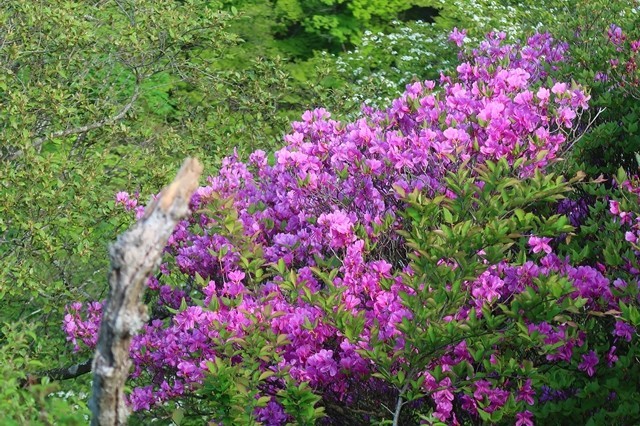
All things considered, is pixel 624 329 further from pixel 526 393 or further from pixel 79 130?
pixel 79 130

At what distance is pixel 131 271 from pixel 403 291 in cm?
198

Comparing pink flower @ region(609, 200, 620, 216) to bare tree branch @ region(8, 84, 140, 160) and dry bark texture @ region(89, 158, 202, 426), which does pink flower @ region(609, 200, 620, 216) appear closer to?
dry bark texture @ region(89, 158, 202, 426)

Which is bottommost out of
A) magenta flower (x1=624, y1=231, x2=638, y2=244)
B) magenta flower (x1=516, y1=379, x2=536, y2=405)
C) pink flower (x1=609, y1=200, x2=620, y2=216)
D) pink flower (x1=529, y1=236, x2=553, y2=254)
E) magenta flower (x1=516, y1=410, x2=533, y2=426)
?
magenta flower (x1=516, y1=410, x2=533, y2=426)

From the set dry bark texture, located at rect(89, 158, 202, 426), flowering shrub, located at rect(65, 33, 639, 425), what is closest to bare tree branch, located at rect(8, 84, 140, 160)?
flowering shrub, located at rect(65, 33, 639, 425)

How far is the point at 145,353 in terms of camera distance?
205 inches

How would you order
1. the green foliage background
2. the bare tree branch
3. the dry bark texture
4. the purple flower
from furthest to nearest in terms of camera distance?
the bare tree branch → the green foliage background → the purple flower → the dry bark texture

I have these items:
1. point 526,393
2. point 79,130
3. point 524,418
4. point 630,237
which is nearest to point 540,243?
point 630,237

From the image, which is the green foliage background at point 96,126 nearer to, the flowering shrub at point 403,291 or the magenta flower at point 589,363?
the flowering shrub at point 403,291

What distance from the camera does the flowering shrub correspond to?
4328mm

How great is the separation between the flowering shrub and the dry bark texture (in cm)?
172

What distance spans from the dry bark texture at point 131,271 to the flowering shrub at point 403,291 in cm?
172

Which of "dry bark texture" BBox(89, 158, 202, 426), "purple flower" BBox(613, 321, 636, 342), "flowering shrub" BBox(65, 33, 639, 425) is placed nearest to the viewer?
"dry bark texture" BBox(89, 158, 202, 426)

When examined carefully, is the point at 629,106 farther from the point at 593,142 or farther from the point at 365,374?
the point at 365,374

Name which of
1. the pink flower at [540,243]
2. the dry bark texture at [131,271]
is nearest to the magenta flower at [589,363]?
the pink flower at [540,243]
